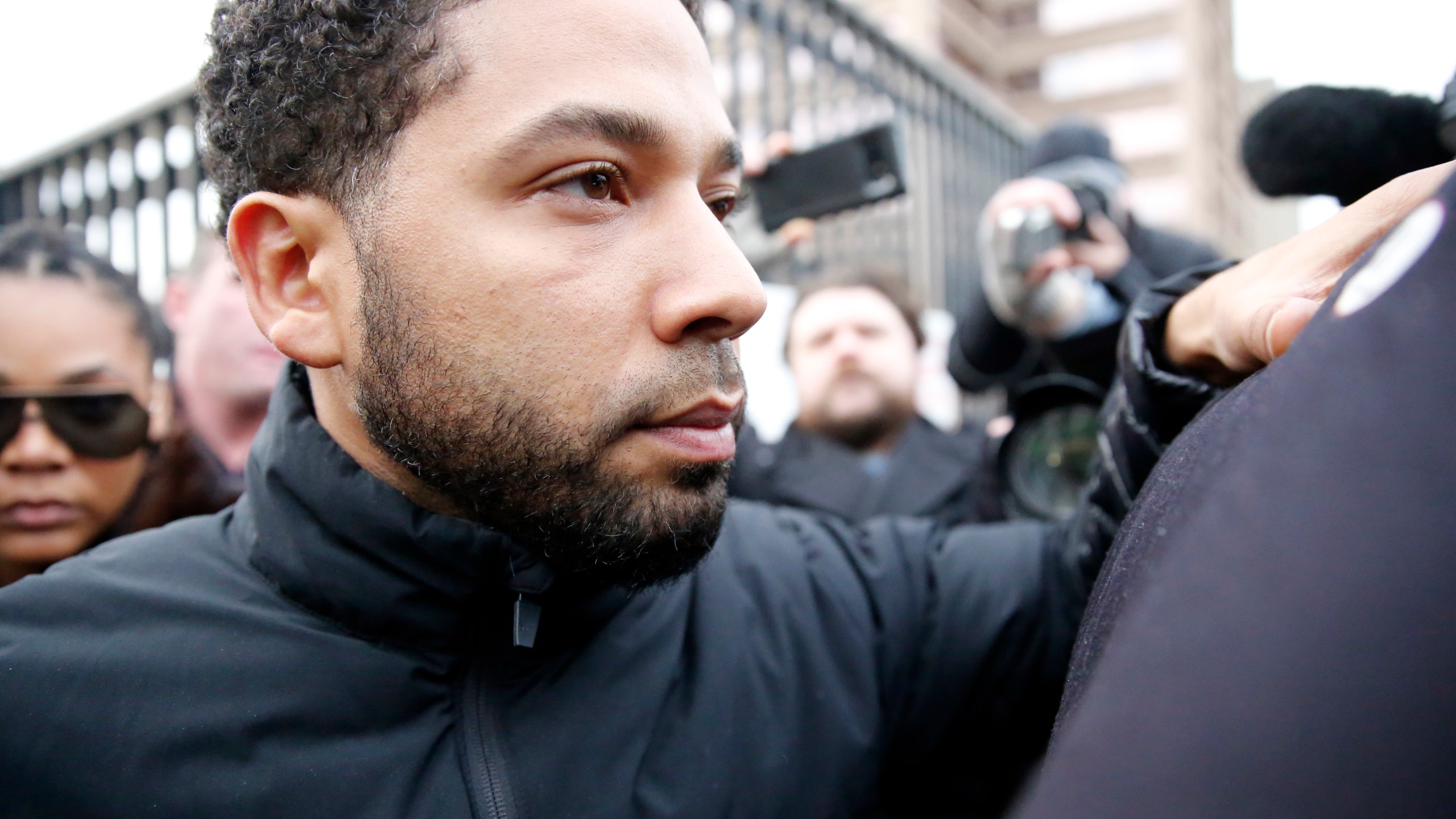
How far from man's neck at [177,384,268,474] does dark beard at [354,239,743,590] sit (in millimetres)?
1588

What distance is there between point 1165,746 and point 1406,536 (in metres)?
0.16

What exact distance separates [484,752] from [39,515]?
130 cm

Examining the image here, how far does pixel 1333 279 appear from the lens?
2.85 ft

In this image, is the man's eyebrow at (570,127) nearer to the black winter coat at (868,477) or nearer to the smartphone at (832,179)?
the smartphone at (832,179)

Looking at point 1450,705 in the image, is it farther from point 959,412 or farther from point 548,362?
point 959,412

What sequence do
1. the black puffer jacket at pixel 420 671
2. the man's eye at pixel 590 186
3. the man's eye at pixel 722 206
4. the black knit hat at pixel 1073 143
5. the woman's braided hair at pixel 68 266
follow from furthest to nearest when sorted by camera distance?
the black knit hat at pixel 1073 143 < the woman's braided hair at pixel 68 266 < the man's eye at pixel 722 206 < the man's eye at pixel 590 186 < the black puffer jacket at pixel 420 671

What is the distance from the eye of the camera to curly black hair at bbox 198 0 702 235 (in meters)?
1.18

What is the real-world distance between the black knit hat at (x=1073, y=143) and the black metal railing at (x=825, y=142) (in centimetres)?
68

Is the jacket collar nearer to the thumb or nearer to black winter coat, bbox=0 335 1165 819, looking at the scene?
black winter coat, bbox=0 335 1165 819

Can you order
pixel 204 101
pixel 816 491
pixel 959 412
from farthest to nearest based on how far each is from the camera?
pixel 959 412 < pixel 816 491 < pixel 204 101

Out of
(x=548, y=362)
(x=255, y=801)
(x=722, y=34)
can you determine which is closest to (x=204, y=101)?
(x=548, y=362)

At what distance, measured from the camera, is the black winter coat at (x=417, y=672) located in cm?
104

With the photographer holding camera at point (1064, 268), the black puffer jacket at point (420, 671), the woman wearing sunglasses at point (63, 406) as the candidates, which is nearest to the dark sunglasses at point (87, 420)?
the woman wearing sunglasses at point (63, 406)

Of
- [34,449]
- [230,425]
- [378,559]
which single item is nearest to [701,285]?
[378,559]
